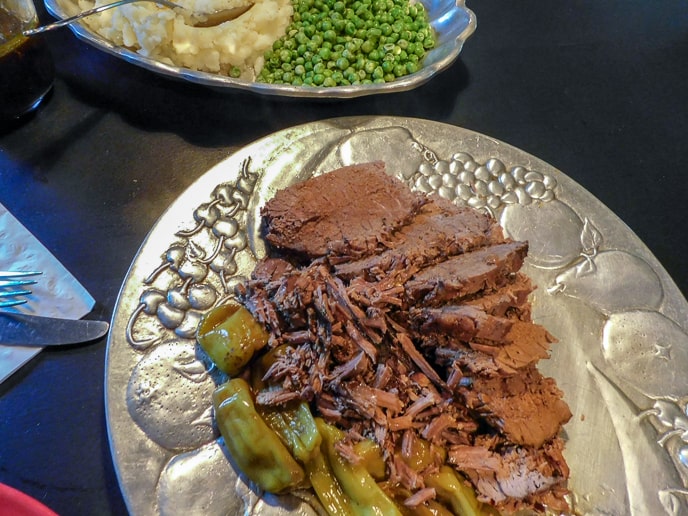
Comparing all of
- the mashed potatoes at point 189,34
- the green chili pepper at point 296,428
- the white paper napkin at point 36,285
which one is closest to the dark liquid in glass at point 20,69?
the mashed potatoes at point 189,34

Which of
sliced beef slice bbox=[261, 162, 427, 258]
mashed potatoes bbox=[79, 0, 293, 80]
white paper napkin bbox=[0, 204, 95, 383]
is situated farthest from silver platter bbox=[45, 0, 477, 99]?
white paper napkin bbox=[0, 204, 95, 383]

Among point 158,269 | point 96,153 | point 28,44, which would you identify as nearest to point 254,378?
point 158,269

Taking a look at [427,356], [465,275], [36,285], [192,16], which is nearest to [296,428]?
[427,356]

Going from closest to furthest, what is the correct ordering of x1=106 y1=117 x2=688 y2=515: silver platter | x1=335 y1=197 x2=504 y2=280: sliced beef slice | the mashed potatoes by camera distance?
1. x1=106 y1=117 x2=688 y2=515: silver platter
2. x1=335 y1=197 x2=504 y2=280: sliced beef slice
3. the mashed potatoes

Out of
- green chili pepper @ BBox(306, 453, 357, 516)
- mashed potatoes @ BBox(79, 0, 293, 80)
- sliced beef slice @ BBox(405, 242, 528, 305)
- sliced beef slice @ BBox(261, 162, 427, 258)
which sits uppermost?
mashed potatoes @ BBox(79, 0, 293, 80)

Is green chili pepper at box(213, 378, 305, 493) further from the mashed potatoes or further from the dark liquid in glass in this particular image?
the dark liquid in glass
